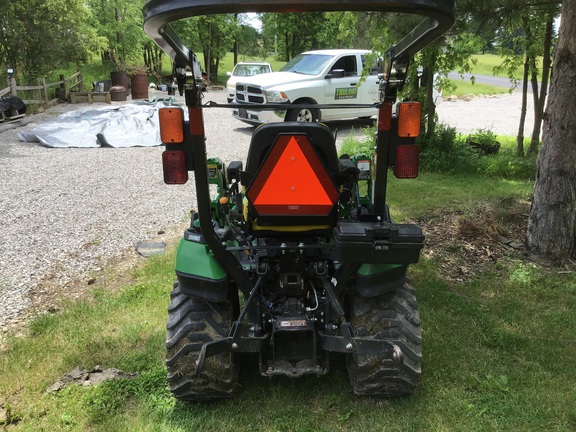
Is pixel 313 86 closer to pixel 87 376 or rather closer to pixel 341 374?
pixel 341 374

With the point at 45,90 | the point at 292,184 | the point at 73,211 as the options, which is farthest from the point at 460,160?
the point at 45,90

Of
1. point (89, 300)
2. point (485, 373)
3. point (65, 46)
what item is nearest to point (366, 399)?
point (485, 373)

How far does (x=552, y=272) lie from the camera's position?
4.52 m

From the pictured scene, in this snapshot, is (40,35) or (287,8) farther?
(40,35)

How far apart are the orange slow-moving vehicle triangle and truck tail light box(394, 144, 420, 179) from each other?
1.21 ft

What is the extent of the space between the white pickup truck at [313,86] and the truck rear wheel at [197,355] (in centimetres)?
868

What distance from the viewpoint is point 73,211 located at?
679 centimetres

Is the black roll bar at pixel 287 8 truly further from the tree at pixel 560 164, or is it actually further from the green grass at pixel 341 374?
the tree at pixel 560 164

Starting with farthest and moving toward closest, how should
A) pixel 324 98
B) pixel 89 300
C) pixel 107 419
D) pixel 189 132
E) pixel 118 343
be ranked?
pixel 324 98, pixel 89 300, pixel 118 343, pixel 107 419, pixel 189 132

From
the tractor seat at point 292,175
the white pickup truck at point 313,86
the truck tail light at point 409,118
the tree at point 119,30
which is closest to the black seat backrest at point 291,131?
the tractor seat at point 292,175

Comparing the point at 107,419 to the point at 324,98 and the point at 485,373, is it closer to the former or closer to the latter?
the point at 485,373

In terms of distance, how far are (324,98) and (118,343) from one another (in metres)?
9.84

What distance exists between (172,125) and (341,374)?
1829mm

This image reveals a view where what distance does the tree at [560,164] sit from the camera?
4.53 metres
